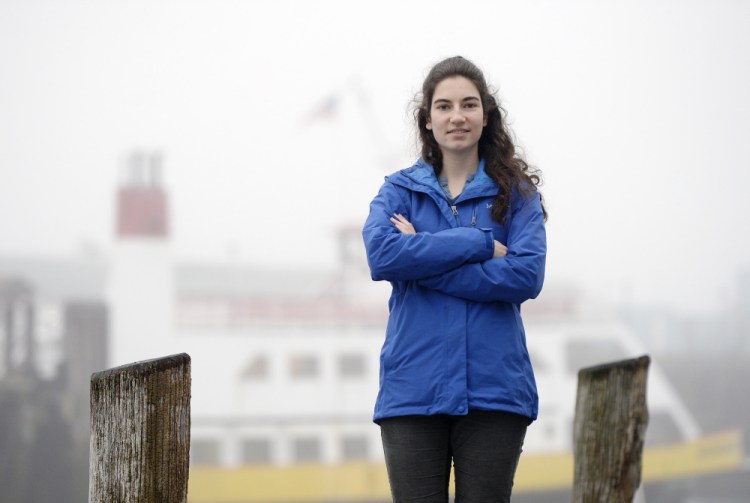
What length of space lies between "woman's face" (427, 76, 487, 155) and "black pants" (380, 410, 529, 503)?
0.35 m

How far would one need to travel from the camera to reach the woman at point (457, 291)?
109cm

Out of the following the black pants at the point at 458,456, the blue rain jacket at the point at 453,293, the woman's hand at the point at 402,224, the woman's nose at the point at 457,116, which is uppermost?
the woman's nose at the point at 457,116

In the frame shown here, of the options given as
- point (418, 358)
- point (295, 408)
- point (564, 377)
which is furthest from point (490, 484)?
point (564, 377)

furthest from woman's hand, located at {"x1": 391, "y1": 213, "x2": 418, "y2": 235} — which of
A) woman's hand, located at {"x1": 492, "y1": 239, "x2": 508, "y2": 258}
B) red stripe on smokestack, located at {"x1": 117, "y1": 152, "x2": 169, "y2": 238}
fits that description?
red stripe on smokestack, located at {"x1": 117, "y1": 152, "x2": 169, "y2": 238}

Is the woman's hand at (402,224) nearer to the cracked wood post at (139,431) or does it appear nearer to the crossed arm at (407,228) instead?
the crossed arm at (407,228)

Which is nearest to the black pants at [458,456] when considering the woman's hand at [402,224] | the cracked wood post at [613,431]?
the cracked wood post at [613,431]

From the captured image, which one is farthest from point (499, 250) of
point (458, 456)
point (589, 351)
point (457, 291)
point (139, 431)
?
point (589, 351)

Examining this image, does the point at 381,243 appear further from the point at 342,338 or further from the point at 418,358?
the point at 342,338

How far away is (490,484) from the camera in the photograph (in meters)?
1.08

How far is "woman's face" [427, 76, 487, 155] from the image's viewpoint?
1220mm

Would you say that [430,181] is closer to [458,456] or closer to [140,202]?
[458,456]

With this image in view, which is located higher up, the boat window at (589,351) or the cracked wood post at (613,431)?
the cracked wood post at (613,431)

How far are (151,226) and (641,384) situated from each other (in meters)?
10.3

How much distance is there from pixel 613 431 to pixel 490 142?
482mm
